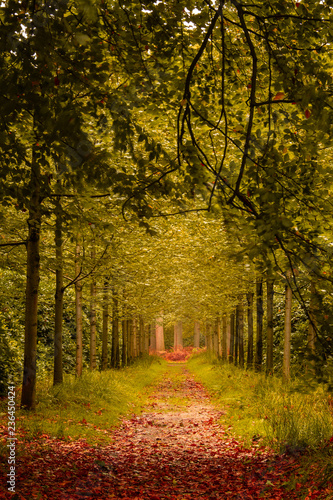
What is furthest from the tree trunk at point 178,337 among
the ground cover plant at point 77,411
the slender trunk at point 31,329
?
the slender trunk at point 31,329

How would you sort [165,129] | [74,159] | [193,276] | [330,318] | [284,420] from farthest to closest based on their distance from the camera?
1. [193,276]
2. [165,129]
3. [284,420]
4. [74,159]
5. [330,318]

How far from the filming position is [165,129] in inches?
345

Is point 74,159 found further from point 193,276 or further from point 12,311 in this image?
point 193,276

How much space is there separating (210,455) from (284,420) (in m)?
1.39

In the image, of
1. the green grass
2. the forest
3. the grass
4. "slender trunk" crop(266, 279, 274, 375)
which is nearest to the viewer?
the forest

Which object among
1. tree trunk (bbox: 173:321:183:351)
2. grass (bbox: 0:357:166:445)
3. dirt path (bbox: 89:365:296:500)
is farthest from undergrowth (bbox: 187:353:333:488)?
tree trunk (bbox: 173:321:183:351)

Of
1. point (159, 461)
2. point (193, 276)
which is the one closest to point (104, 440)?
point (159, 461)

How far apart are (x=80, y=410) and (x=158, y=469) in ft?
10.8

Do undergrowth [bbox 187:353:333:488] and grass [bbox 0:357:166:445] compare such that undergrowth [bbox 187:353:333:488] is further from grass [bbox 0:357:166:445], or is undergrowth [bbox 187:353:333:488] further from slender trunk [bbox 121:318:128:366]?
slender trunk [bbox 121:318:128:366]

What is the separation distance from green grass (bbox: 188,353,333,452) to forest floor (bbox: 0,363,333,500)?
296 millimetres

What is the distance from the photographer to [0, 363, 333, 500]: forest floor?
508 centimetres

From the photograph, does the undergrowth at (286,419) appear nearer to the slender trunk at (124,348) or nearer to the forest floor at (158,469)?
the forest floor at (158,469)

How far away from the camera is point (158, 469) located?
6449mm

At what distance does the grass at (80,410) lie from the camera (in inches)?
293
